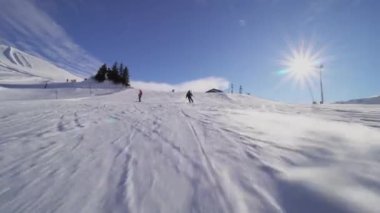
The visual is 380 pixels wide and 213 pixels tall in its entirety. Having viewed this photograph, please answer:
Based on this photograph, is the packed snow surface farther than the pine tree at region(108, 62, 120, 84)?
No

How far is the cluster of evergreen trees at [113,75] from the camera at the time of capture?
7594 cm

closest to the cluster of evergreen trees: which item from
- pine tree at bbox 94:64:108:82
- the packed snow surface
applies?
pine tree at bbox 94:64:108:82

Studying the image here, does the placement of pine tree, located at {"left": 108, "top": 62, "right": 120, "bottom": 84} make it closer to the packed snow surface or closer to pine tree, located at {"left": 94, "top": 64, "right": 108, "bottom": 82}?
pine tree, located at {"left": 94, "top": 64, "right": 108, "bottom": 82}

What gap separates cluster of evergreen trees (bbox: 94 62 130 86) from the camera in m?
75.9

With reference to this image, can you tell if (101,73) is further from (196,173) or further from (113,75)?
(196,173)

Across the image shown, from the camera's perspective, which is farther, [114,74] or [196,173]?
[114,74]

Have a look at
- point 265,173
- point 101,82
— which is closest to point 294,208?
point 265,173

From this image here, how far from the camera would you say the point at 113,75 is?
76.2 m

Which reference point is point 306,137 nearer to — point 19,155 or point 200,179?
point 200,179

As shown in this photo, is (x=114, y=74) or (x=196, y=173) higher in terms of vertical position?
(x=114, y=74)

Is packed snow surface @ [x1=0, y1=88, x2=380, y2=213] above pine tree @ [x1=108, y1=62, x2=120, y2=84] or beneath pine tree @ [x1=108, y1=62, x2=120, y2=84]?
beneath

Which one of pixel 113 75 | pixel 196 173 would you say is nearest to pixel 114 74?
pixel 113 75

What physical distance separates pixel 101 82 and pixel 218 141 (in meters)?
74.8

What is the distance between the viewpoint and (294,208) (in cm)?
281
